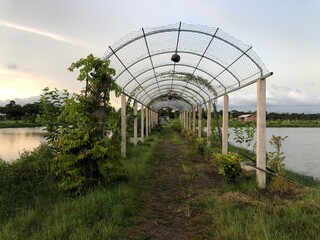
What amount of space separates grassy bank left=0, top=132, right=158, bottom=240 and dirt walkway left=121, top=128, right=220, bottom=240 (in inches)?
10.6

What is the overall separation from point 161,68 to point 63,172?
739 cm

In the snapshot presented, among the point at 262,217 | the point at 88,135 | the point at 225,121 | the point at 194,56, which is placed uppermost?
the point at 194,56

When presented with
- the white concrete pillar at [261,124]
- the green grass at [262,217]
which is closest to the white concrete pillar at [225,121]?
the white concrete pillar at [261,124]

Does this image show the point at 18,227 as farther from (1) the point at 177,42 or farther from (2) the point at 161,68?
(2) the point at 161,68

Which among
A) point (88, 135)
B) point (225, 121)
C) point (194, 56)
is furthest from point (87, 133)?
point (194, 56)

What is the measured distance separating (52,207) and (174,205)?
2.05 metres

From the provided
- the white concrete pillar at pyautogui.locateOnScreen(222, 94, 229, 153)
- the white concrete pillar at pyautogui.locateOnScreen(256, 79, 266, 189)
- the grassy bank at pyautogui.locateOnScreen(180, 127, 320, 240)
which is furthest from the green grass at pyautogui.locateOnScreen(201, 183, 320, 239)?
the white concrete pillar at pyautogui.locateOnScreen(222, 94, 229, 153)

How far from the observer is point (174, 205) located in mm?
5523

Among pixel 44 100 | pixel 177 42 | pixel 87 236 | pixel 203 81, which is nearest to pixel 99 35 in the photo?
pixel 177 42

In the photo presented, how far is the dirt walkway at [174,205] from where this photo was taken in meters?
4.23

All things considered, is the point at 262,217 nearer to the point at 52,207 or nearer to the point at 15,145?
the point at 52,207

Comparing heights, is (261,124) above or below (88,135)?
above

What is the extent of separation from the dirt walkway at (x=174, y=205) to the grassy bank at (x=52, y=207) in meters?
0.27

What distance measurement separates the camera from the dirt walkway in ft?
13.9
